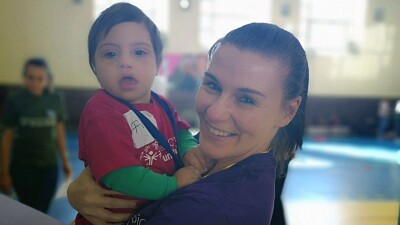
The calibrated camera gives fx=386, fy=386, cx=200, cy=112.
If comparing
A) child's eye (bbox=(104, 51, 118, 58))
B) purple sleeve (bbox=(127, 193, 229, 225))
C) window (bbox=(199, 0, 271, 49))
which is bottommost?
purple sleeve (bbox=(127, 193, 229, 225))

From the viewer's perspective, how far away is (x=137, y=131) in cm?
61

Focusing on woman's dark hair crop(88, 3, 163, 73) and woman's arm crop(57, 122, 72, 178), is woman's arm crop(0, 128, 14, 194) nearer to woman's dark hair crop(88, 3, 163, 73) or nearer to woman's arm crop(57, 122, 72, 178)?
woman's arm crop(57, 122, 72, 178)

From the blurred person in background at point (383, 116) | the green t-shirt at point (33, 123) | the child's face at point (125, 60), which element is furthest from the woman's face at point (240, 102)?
the blurred person in background at point (383, 116)

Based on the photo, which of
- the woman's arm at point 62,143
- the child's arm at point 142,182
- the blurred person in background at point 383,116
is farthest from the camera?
the blurred person in background at point 383,116

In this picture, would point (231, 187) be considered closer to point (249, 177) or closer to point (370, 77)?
point (249, 177)

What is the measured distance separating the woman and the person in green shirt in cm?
154

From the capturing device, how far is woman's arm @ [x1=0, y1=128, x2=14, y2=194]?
6.84 feet

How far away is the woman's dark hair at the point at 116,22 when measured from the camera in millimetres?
615

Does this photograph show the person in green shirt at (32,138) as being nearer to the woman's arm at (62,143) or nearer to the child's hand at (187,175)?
the woman's arm at (62,143)

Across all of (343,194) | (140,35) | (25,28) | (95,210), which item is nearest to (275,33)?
(140,35)

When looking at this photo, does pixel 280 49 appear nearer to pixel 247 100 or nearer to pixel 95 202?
pixel 247 100

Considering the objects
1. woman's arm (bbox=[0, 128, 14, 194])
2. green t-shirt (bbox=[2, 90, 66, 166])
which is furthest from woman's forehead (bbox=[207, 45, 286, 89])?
woman's arm (bbox=[0, 128, 14, 194])

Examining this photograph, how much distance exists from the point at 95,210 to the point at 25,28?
0.49m

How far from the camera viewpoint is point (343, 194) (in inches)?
134
